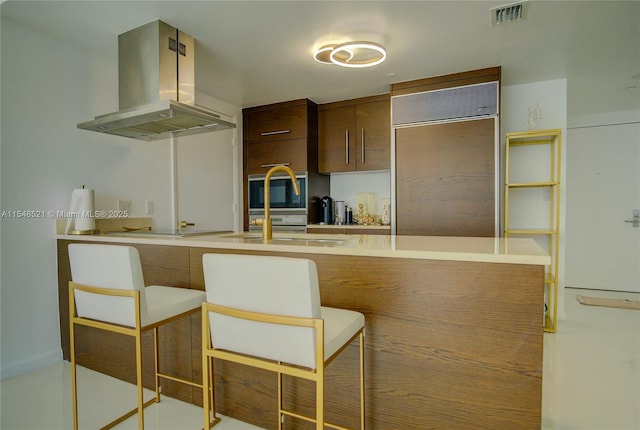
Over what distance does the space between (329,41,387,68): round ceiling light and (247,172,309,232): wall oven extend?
141 cm

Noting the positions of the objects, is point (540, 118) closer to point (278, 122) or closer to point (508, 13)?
point (508, 13)

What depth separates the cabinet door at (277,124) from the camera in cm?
369

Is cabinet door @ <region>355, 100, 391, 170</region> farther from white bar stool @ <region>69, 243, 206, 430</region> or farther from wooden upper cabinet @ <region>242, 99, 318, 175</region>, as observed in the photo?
white bar stool @ <region>69, 243, 206, 430</region>

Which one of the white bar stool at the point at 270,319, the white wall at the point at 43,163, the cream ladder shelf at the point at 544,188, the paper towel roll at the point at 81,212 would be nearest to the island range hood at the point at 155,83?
the white wall at the point at 43,163

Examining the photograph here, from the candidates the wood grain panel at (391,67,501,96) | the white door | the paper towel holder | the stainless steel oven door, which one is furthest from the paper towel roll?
the white door

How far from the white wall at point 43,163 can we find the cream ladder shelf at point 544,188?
321 centimetres

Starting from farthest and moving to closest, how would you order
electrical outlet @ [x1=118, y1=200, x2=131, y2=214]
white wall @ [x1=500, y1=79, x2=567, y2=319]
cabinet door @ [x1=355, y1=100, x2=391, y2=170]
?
1. cabinet door @ [x1=355, y1=100, x2=391, y2=170]
2. white wall @ [x1=500, y1=79, x2=567, y2=319]
3. electrical outlet @ [x1=118, y1=200, x2=131, y2=214]

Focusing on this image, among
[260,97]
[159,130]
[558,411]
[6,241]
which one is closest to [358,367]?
[558,411]

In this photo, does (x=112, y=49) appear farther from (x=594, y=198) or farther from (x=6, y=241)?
(x=594, y=198)

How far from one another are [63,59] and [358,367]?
2740mm

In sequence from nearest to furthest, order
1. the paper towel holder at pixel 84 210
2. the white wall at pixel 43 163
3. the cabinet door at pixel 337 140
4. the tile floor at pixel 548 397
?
the tile floor at pixel 548 397, the white wall at pixel 43 163, the paper towel holder at pixel 84 210, the cabinet door at pixel 337 140

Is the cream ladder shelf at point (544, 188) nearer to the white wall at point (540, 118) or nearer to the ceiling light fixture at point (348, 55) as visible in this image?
the white wall at point (540, 118)

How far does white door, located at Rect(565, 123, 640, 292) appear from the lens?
4.37 meters

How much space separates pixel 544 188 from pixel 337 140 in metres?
2.07
